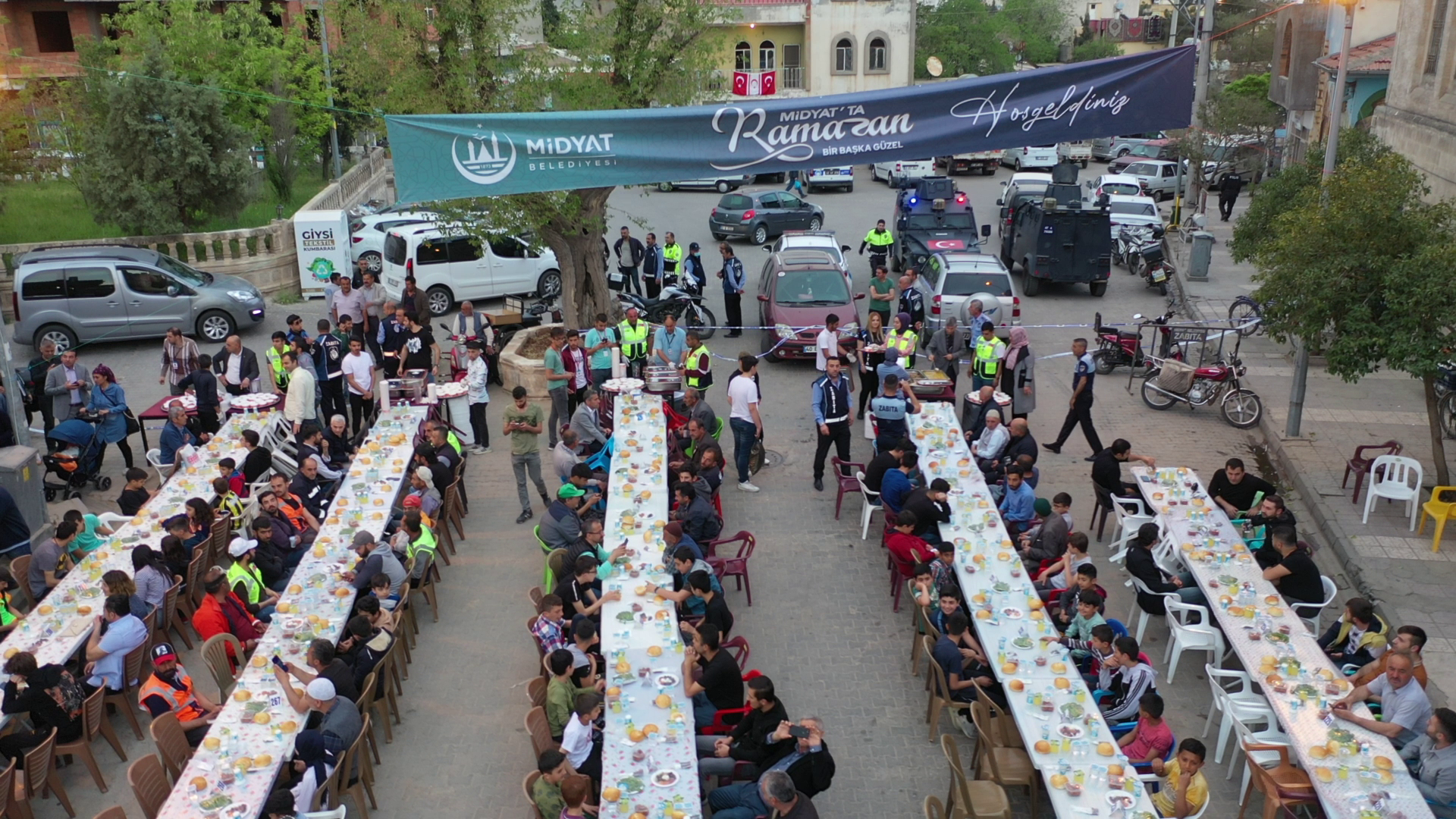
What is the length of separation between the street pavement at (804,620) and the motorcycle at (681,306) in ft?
5.61

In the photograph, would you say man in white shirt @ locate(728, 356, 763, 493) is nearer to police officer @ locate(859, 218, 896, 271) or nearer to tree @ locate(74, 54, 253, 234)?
police officer @ locate(859, 218, 896, 271)

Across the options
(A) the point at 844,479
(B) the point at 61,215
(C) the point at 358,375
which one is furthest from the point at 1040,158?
(C) the point at 358,375

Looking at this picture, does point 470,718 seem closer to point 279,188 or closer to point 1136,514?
point 1136,514

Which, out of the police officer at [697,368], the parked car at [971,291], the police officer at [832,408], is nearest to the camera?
the police officer at [832,408]

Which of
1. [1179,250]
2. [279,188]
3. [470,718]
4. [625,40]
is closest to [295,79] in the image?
[279,188]

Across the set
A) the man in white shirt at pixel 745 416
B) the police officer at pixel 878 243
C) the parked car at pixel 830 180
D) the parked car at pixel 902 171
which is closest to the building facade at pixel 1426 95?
the police officer at pixel 878 243

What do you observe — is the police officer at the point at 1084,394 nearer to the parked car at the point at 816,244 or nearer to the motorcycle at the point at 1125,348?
the motorcycle at the point at 1125,348

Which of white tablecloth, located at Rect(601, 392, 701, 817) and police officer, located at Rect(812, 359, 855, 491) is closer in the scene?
white tablecloth, located at Rect(601, 392, 701, 817)

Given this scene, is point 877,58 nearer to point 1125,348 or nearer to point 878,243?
point 878,243

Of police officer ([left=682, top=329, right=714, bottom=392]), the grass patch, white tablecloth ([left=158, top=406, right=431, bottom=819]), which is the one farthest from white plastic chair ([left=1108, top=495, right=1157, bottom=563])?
the grass patch

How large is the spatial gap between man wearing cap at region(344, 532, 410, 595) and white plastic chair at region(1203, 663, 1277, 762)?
23.0 ft

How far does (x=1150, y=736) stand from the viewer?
8.09 meters

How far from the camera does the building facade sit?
60.8 ft

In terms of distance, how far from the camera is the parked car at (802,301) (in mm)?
18406
